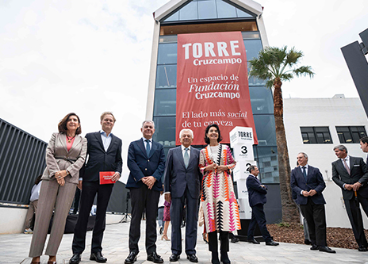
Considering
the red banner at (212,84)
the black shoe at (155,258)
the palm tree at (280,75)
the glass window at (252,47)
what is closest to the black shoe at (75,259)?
the black shoe at (155,258)

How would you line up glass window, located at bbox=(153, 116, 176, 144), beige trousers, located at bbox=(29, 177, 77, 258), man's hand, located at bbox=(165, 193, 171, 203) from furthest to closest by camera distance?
glass window, located at bbox=(153, 116, 176, 144) → man's hand, located at bbox=(165, 193, 171, 203) → beige trousers, located at bbox=(29, 177, 77, 258)

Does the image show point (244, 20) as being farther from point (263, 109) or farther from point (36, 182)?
point (36, 182)

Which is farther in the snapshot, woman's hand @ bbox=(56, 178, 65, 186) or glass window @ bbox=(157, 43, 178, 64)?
glass window @ bbox=(157, 43, 178, 64)

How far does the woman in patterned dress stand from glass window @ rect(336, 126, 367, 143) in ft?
49.2

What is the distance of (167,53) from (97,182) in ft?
51.5

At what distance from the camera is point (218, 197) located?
282 cm

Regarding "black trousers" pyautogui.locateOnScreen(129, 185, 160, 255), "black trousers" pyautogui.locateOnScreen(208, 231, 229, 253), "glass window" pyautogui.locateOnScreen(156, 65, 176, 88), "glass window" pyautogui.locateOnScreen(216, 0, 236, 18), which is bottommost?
"black trousers" pyautogui.locateOnScreen(208, 231, 229, 253)

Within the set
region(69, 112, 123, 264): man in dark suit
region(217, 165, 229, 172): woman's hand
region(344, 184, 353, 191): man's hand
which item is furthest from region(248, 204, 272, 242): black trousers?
region(69, 112, 123, 264): man in dark suit

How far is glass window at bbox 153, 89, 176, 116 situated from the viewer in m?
14.7

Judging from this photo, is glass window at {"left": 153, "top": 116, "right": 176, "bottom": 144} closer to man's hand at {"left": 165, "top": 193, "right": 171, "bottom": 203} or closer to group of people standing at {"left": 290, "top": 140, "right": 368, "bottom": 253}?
group of people standing at {"left": 290, "top": 140, "right": 368, "bottom": 253}

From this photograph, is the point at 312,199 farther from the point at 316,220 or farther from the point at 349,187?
the point at 349,187

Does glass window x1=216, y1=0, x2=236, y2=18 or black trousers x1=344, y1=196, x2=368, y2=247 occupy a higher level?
glass window x1=216, y1=0, x2=236, y2=18

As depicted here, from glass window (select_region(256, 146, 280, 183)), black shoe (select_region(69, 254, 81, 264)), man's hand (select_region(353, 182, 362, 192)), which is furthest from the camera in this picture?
glass window (select_region(256, 146, 280, 183))

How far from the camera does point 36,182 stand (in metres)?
6.17
